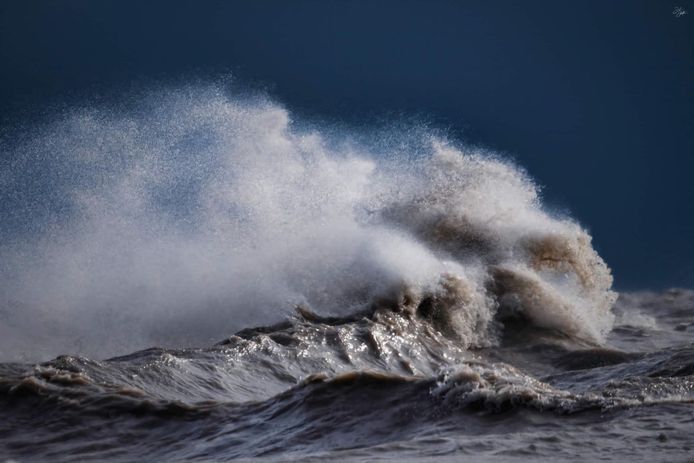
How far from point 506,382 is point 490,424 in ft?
2.03

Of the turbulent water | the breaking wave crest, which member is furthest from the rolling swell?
the breaking wave crest

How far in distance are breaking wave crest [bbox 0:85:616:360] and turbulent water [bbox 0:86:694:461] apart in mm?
40

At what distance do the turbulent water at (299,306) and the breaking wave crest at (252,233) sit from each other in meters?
0.04

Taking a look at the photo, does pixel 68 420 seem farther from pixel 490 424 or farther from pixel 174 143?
pixel 174 143

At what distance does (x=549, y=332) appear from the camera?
38.1 feet

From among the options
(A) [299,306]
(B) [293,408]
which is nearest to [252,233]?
(A) [299,306]

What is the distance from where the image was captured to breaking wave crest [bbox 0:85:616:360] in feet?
34.7

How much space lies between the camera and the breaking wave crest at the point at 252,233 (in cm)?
1058

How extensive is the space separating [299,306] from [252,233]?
1.95 meters

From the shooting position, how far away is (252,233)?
1215 centimetres

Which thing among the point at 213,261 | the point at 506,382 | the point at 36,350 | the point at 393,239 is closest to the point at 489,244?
the point at 393,239

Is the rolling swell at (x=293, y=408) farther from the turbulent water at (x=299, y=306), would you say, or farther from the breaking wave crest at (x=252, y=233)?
the breaking wave crest at (x=252, y=233)

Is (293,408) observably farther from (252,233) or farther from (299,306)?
(252,233)

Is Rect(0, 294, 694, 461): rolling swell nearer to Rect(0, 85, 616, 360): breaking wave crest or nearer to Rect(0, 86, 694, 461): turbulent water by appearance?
Rect(0, 86, 694, 461): turbulent water
